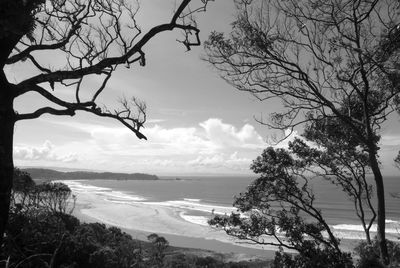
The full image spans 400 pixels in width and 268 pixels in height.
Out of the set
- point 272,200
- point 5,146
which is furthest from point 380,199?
point 5,146

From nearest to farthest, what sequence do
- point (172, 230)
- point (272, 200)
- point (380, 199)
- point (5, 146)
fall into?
1. point (5, 146)
2. point (380, 199)
3. point (272, 200)
4. point (172, 230)

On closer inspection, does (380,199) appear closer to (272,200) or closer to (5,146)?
(272,200)

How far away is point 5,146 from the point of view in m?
3.77

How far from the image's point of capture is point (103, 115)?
491 centimetres

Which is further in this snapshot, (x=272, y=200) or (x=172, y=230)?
(x=172, y=230)

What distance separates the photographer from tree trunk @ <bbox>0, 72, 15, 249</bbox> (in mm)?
3744

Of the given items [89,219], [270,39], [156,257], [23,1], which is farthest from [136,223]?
[23,1]

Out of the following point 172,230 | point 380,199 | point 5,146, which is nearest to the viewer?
point 5,146

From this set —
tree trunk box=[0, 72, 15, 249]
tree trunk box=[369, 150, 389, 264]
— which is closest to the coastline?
tree trunk box=[369, 150, 389, 264]

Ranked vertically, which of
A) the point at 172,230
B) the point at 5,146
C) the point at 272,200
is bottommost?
the point at 172,230

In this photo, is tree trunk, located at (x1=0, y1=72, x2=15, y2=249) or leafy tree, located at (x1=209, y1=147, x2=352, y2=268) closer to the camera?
tree trunk, located at (x1=0, y1=72, x2=15, y2=249)

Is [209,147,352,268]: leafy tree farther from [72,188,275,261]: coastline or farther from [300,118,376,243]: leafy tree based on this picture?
[72,188,275,261]: coastline

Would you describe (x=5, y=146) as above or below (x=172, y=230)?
above

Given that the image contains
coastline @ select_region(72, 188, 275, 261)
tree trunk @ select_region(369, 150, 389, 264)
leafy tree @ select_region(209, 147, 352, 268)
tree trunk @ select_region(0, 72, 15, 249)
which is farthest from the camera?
coastline @ select_region(72, 188, 275, 261)
